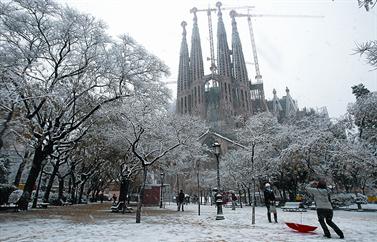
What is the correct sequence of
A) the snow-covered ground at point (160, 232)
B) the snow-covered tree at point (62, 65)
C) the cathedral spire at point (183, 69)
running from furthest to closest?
the cathedral spire at point (183, 69)
the snow-covered tree at point (62, 65)
the snow-covered ground at point (160, 232)

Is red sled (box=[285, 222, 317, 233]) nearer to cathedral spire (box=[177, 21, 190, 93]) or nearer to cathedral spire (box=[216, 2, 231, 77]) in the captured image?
cathedral spire (box=[177, 21, 190, 93])

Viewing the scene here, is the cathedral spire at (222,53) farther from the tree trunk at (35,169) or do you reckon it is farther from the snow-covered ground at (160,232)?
the snow-covered ground at (160,232)

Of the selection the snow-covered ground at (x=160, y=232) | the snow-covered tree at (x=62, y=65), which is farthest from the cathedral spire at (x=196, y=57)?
the snow-covered ground at (x=160, y=232)

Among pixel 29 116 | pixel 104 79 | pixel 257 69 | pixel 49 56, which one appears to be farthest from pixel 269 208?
pixel 257 69

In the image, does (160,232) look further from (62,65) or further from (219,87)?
(219,87)

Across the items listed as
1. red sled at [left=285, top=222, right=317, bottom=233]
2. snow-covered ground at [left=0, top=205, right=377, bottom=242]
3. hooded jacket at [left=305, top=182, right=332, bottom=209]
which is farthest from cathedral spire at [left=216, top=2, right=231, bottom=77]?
hooded jacket at [left=305, top=182, right=332, bottom=209]

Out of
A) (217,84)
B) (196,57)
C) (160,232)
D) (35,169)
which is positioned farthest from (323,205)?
(196,57)

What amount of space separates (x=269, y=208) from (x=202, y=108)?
276ft

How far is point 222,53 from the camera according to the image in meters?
111

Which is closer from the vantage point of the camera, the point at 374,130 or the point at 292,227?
the point at 292,227

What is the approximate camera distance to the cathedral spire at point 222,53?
355 feet

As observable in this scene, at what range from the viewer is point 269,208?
1307cm

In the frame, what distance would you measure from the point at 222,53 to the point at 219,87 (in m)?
17.1

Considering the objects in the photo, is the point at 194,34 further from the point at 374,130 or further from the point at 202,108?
the point at 374,130
